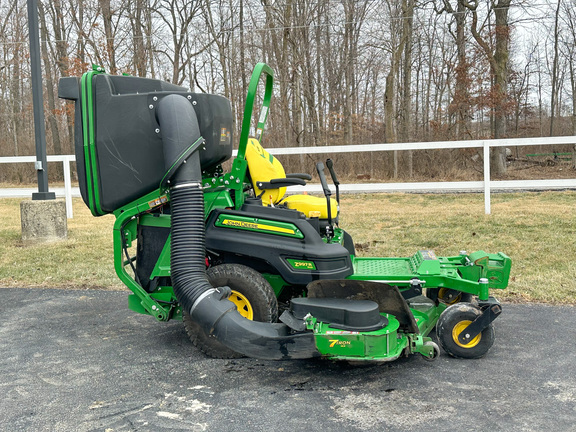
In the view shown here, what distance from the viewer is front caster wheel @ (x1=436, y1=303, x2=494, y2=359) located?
145 inches

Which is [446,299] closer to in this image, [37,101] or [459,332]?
[459,332]

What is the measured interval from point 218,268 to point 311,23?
2082cm

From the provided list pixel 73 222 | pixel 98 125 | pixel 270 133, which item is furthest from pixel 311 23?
pixel 98 125

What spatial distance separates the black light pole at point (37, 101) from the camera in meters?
8.30

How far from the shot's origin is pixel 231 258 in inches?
157

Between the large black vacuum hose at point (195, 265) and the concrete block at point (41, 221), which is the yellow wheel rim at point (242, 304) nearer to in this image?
the large black vacuum hose at point (195, 265)

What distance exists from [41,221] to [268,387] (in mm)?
6178

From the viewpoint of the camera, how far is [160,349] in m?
4.07

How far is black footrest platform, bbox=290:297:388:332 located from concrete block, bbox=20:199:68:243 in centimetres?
609

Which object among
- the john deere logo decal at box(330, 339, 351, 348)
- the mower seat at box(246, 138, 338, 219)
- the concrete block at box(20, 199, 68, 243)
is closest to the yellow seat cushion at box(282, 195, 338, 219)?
the mower seat at box(246, 138, 338, 219)

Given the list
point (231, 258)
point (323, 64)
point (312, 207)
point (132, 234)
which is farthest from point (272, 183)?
point (323, 64)

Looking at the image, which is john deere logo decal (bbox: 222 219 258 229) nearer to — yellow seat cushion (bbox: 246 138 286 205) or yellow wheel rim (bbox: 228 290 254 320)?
yellow wheel rim (bbox: 228 290 254 320)

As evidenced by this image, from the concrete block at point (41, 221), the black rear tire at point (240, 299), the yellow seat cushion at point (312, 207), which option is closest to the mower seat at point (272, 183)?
the yellow seat cushion at point (312, 207)

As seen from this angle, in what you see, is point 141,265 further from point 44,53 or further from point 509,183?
point 44,53
